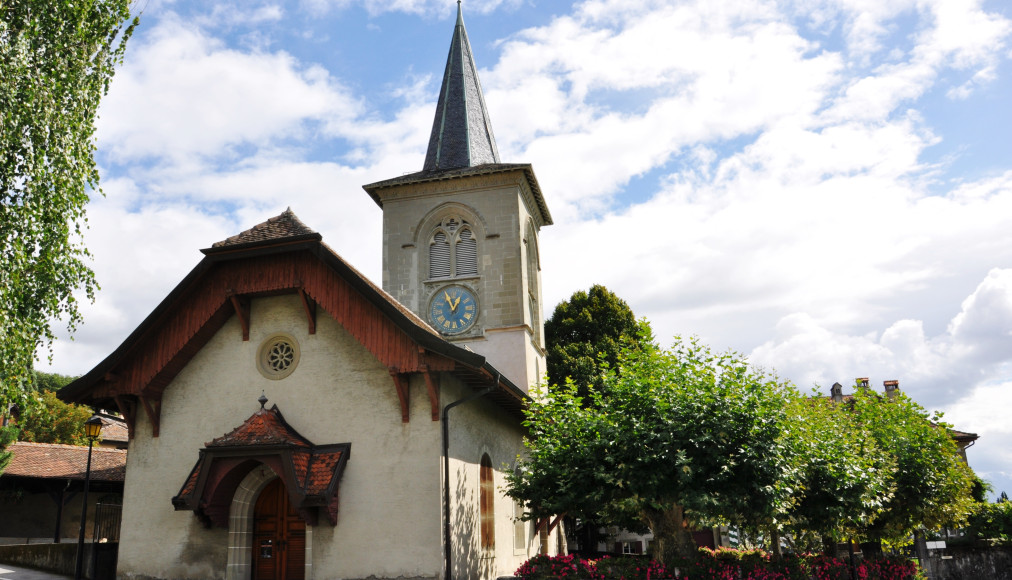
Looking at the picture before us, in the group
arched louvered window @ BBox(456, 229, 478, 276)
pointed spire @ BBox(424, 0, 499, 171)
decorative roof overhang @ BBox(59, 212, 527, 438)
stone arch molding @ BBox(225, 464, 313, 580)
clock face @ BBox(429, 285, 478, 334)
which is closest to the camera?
stone arch molding @ BBox(225, 464, 313, 580)

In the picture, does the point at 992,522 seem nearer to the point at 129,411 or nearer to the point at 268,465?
the point at 268,465

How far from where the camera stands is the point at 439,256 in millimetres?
29219

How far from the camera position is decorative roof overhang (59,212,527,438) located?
586 inches

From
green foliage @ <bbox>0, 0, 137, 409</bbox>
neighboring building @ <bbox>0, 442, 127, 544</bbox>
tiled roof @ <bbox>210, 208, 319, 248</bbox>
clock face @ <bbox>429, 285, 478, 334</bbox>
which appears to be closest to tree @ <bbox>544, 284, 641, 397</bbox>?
clock face @ <bbox>429, 285, 478, 334</bbox>

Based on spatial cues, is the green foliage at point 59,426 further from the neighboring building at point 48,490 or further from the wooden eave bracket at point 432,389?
the wooden eave bracket at point 432,389

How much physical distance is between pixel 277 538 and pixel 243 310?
4.76 metres

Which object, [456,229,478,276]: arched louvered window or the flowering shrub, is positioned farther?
[456,229,478,276]: arched louvered window

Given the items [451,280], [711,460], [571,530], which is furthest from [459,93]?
[711,460]

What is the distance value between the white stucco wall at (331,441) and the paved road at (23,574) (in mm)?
3367

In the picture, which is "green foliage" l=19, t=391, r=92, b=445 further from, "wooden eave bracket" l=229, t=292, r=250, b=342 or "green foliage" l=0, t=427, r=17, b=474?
"wooden eave bracket" l=229, t=292, r=250, b=342

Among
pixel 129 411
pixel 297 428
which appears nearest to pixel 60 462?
pixel 129 411

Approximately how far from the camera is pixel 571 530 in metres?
32.4

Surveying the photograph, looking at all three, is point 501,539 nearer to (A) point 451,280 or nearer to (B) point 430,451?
(B) point 430,451

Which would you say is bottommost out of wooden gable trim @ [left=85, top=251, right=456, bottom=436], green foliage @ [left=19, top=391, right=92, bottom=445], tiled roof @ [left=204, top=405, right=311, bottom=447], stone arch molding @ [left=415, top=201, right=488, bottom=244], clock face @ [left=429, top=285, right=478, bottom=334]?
tiled roof @ [left=204, top=405, right=311, bottom=447]
